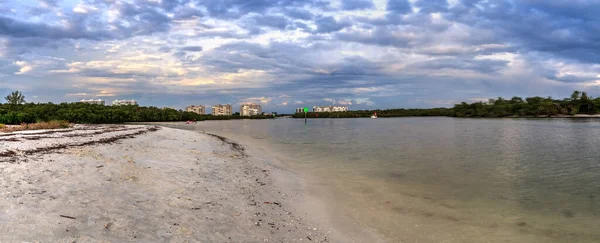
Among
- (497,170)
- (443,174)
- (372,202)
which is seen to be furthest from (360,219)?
(497,170)

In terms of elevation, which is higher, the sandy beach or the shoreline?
the sandy beach

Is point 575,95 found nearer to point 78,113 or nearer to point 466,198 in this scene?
point 466,198

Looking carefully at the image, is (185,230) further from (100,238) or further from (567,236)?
(567,236)

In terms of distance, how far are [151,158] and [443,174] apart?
15240 mm

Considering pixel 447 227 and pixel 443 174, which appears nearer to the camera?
pixel 447 227

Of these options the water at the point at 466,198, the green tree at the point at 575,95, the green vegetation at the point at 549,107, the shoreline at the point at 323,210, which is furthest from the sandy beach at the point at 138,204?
the green tree at the point at 575,95

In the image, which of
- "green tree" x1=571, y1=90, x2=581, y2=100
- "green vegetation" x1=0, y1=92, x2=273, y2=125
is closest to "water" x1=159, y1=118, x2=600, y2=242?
"green vegetation" x1=0, y1=92, x2=273, y2=125

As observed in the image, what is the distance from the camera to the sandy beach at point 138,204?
6.03 m

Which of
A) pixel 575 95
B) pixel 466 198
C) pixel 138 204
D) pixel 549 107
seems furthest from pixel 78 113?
pixel 575 95

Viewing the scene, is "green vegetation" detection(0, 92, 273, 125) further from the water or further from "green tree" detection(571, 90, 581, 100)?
"green tree" detection(571, 90, 581, 100)

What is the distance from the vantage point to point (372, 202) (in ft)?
36.6

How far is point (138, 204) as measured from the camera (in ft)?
25.8

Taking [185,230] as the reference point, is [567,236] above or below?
below

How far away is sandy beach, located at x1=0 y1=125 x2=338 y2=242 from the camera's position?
603cm
